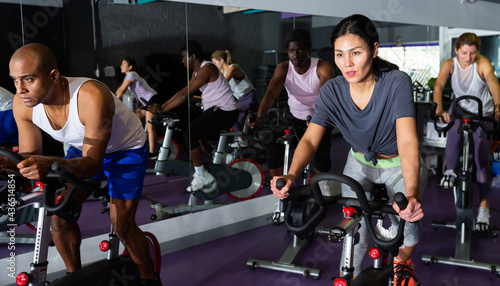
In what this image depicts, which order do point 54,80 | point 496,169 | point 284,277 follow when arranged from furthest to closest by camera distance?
point 496,169 < point 284,277 < point 54,80

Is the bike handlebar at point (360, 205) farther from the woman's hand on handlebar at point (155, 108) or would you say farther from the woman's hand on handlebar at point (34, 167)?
the woman's hand on handlebar at point (155, 108)

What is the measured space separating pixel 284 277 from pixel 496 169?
4.23 m

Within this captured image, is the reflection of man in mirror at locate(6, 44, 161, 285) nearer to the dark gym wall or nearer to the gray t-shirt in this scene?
the dark gym wall

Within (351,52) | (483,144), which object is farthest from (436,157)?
(351,52)

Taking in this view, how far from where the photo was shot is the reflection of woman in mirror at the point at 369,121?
1.97m

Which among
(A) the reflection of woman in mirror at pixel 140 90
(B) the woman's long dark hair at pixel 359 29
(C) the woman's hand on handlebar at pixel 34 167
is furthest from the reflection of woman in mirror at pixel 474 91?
(C) the woman's hand on handlebar at pixel 34 167

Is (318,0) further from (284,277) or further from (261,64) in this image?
(284,277)

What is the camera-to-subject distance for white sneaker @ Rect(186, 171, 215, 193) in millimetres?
4273

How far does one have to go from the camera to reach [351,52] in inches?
77.7

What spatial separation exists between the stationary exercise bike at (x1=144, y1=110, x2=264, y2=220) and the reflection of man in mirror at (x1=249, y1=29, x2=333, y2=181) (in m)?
0.41

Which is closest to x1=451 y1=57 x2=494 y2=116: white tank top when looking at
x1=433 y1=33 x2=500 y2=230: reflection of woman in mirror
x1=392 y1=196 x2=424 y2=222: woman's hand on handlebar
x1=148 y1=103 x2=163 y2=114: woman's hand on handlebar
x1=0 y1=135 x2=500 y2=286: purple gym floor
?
x1=433 y1=33 x2=500 y2=230: reflection of woman in mirror

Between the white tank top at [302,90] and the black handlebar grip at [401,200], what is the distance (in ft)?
8.35

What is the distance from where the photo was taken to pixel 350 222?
1.82 metres

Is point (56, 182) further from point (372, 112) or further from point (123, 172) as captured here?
point (372, 112)
